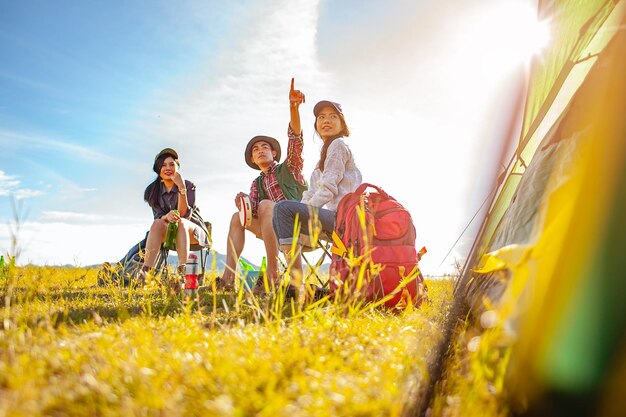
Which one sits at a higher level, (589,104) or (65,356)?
(589,104)

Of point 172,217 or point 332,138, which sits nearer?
point 332,138

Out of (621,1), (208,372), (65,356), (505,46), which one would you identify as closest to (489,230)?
(505,46)

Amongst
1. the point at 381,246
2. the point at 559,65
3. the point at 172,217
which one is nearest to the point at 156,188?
the point at 172,217

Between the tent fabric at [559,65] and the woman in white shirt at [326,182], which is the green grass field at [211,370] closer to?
the tent fabric at [559,65]

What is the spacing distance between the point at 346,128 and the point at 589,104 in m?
2.45

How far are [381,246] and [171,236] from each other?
2.96m

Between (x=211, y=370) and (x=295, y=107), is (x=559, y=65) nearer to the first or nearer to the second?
(x=211, y=370)

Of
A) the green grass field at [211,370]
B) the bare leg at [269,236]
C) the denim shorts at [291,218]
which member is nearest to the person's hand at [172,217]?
the bare leg at [269,236]

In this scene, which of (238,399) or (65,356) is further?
(65,356)

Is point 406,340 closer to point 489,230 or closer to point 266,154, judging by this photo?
point 489,230

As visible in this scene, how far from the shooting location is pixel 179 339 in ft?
5.34

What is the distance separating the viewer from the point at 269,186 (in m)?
4.88

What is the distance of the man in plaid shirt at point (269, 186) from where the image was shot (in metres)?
4.57

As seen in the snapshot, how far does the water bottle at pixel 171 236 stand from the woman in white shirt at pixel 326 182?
1.90m
